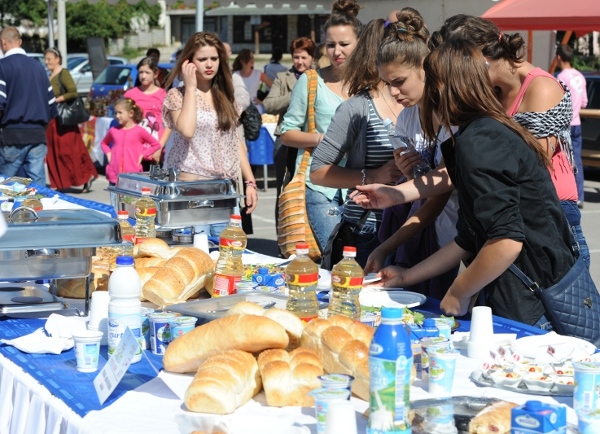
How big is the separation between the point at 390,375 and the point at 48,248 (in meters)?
1.38

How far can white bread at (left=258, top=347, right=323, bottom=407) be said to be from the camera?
2.02 metres

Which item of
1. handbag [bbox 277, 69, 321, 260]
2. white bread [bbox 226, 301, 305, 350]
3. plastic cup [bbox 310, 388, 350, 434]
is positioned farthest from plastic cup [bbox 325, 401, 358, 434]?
handbag [bbox 277, 69, 321, 260]

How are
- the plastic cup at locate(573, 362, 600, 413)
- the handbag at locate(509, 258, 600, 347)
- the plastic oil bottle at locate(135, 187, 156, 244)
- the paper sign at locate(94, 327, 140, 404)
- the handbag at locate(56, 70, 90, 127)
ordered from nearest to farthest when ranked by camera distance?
the plastic cup at locate(573, 362, 600, 413) → the paper sign at locate(94, 327, 140, 404) → the handbag at locate(509, 258, 600, 347) → the plastic oil bottle at locate(135, 187, 156, 244) → the handbag at locate(56, 70, 90, 127)

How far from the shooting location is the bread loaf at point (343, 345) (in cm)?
202

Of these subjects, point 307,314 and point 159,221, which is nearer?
point 307,314

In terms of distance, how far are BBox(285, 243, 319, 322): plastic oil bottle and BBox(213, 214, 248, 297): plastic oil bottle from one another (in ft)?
1.20

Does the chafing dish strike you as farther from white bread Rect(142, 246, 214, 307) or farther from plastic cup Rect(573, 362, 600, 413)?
plastic cup Rect(573, 362, 600, 413)

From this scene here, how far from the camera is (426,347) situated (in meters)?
2.18

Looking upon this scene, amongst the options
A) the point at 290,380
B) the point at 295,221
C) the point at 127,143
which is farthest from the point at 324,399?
the point at 127,143

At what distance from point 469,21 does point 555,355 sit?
4.16 feet

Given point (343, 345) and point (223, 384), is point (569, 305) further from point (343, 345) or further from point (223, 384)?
point (223, 384)

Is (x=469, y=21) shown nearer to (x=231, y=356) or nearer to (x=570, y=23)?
(x=231, y=356)

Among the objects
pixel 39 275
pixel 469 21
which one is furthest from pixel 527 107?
pixel 39 275

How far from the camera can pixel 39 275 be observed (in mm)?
2748
